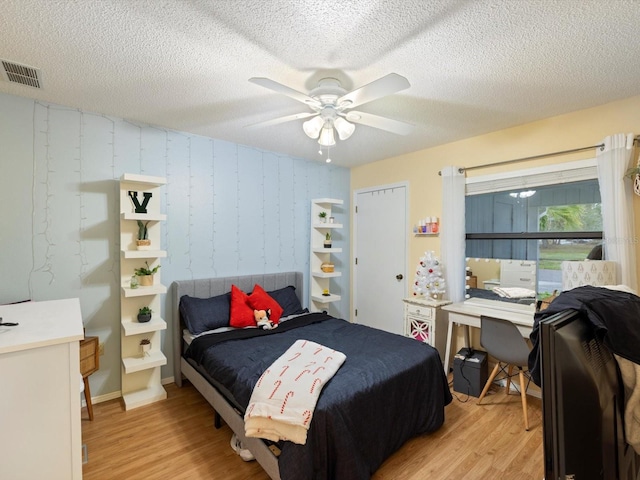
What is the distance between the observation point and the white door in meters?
4.05

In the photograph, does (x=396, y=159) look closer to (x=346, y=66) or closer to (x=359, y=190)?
(x=359, y=190)

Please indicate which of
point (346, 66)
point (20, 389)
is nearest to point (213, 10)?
point (346, 66)

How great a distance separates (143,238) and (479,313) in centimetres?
318

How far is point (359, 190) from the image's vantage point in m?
4.58

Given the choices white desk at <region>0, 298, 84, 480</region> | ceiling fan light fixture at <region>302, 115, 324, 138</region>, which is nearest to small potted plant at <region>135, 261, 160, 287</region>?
white desk at <region>0, 298, 84, 480</region>

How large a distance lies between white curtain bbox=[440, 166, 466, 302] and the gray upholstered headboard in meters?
1.83

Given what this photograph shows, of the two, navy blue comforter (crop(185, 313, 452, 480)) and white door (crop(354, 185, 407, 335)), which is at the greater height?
white door (crop(354, 185, 407, 335))

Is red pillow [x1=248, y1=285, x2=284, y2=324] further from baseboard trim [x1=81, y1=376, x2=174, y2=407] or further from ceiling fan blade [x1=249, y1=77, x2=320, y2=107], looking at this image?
ceiling fan blade [x1=249, y1=77, x2=320, y2=107]

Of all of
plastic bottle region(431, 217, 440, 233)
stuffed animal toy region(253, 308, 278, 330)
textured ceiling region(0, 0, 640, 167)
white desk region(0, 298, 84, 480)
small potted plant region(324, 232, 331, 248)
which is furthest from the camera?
small potted plant region(324, 232, 331, 248)

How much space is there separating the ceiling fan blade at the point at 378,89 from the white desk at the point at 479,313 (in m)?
2.17

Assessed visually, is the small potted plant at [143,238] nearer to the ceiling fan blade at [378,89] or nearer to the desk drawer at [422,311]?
the ceiling fan blade at [378,89]

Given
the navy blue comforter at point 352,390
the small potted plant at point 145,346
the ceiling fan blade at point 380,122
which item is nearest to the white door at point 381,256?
the navy blue comforter at point 352,390

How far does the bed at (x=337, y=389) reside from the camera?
168 cm

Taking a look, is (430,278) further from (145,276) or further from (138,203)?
(138,203)
